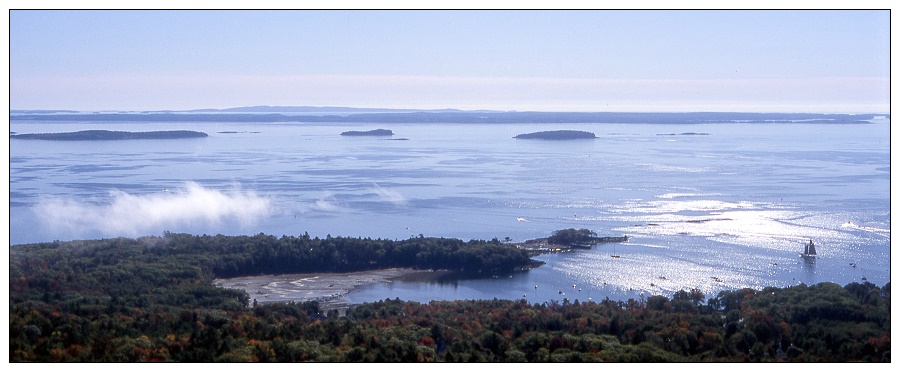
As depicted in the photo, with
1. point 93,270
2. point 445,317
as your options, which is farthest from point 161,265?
point 445,317

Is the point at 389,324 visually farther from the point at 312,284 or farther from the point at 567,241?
the point at 567,241

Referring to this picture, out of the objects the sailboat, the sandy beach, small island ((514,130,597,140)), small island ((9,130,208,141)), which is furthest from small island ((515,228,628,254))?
small island ((514,130,597,140))

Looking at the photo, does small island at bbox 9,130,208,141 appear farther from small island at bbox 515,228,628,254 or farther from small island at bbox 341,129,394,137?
small island at bbox 515,228,628,254

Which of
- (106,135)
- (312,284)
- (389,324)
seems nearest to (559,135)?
(106,135)

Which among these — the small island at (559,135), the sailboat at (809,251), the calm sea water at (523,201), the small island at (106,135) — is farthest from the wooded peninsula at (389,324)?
the small island at (559,135)

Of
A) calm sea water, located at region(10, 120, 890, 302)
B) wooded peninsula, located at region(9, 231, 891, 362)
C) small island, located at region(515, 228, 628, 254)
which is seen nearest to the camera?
wooded peninsula, located at region(9, 231, 891, 362)

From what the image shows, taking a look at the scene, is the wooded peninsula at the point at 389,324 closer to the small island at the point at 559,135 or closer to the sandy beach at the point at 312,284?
the sandy beach at the point at 312,284
